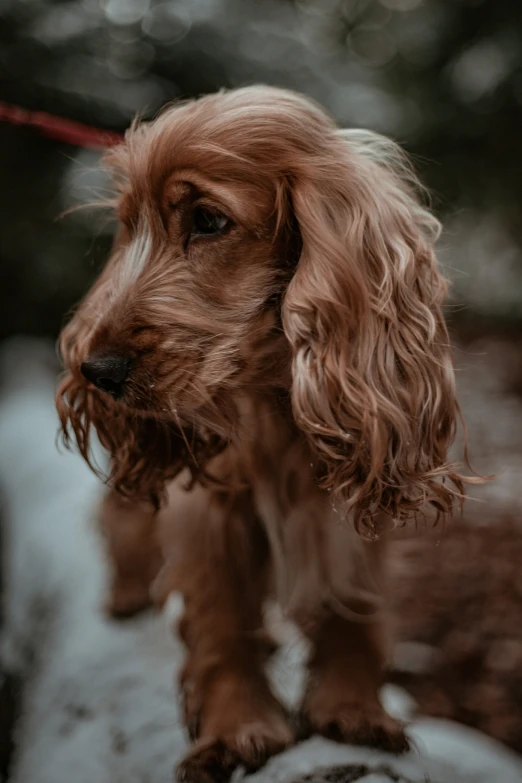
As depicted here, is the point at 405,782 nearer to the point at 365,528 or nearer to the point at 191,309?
the point at 365,528

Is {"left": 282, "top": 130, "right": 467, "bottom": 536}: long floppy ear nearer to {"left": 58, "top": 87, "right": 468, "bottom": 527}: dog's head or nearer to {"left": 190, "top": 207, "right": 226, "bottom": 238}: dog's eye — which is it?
{"left": 58, "top": 87, "right": 468, "bottom": 527}: dog's head

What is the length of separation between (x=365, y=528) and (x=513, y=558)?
128 cm

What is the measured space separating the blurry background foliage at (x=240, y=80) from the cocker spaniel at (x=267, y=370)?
2.87 feet

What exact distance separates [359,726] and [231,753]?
22 centimetres

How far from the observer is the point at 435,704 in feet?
4.46

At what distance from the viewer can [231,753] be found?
1.20 meters

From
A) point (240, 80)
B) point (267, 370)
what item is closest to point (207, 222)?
point (267, 370)

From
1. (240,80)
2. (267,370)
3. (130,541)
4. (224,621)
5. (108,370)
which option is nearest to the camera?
(108,370)

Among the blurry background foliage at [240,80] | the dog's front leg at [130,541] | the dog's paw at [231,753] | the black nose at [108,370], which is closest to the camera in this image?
the black nose at [108,370]

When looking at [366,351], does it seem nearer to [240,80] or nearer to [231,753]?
Answer: [231,753]

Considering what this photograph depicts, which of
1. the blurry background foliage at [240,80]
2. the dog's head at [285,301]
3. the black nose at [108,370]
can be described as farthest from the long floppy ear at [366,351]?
the blurry background foliage at [240,80]

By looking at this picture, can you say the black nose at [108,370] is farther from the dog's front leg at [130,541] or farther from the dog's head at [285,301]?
the dog's front leg at [130,541]

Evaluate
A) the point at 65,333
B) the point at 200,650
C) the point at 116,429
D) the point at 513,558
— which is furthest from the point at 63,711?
the point at 513,558

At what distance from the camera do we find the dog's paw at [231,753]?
115 centimetres
